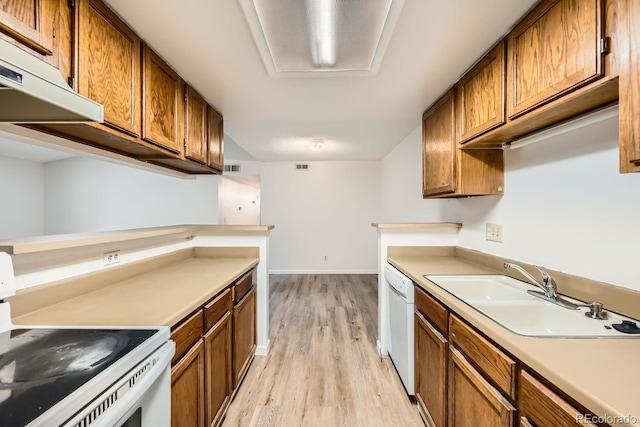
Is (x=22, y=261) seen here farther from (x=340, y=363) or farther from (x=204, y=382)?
(x=340, y=363)

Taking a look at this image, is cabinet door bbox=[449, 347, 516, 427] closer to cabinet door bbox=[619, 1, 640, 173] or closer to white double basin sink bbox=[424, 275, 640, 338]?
white double basin sink bbox=[424, 275, 640, 338]

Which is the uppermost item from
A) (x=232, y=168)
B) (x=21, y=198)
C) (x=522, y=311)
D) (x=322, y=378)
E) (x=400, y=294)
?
(x=232, y=168)

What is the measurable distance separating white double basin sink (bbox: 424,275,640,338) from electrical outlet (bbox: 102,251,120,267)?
1950 millimetres

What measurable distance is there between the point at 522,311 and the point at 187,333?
64.3 inches

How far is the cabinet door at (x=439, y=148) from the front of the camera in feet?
6.42

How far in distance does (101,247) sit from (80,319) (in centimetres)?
60

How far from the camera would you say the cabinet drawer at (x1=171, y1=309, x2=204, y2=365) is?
1.13 metres

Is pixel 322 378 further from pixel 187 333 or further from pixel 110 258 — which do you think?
pixel 110 258

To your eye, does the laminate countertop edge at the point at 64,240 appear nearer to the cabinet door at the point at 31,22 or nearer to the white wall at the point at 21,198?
the cabinet door at the point at 31,22

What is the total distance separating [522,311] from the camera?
1340 mm

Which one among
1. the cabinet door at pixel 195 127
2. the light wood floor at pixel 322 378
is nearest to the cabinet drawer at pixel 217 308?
the light wood floor at pixel 322 378

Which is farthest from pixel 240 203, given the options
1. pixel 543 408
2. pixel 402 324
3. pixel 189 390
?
pixel 543 408

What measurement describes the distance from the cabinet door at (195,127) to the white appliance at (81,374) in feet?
4.23

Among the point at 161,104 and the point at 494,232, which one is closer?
the point at 161,104
